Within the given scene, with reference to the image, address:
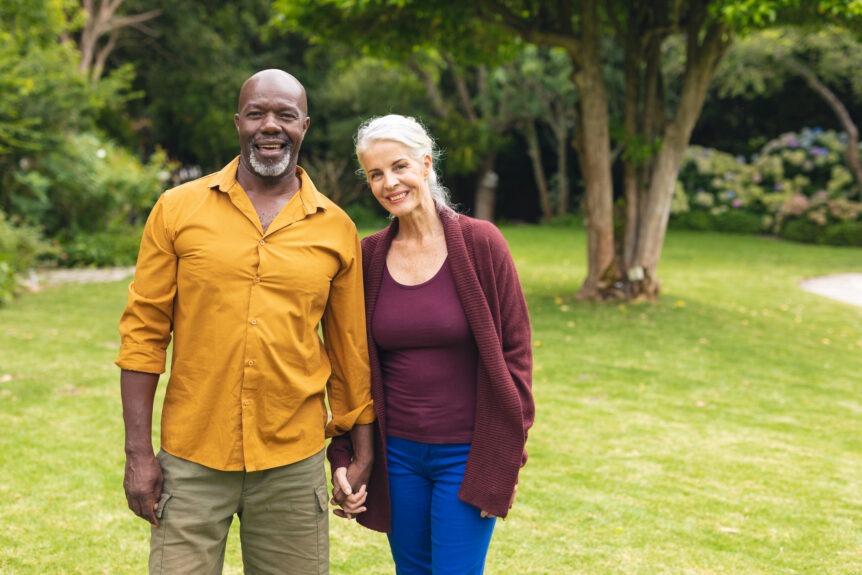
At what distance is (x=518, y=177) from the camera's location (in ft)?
93.0

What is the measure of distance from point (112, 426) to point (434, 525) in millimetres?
4149

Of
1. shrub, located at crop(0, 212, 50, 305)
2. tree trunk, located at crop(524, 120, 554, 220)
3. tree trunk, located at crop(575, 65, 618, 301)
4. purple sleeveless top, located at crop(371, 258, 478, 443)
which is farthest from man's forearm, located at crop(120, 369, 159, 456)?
tree trunk, located at crop(524, 120, 554, 220)

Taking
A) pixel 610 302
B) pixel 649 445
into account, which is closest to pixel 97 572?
pixel 649 445

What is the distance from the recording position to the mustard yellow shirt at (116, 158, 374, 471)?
94.3 inches

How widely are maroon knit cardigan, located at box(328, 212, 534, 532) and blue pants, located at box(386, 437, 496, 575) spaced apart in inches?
1.7

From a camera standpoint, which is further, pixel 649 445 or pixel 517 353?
pixel 649 445

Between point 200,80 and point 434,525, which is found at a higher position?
point 200,80

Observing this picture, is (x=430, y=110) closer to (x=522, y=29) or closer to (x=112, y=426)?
(x=522, y=29)

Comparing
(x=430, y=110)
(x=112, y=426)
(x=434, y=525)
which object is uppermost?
(x=430, y=110)

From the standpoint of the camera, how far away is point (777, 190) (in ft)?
75.6

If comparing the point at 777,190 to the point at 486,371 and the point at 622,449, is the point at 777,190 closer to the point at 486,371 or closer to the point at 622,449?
the point at 622,449

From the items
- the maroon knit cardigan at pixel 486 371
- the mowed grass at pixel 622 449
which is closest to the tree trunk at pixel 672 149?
→ the mowed grass at pixel 622 449

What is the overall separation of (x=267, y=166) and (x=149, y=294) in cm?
50

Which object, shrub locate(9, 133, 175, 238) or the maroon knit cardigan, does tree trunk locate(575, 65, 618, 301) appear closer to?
the maroon knit cardigan
